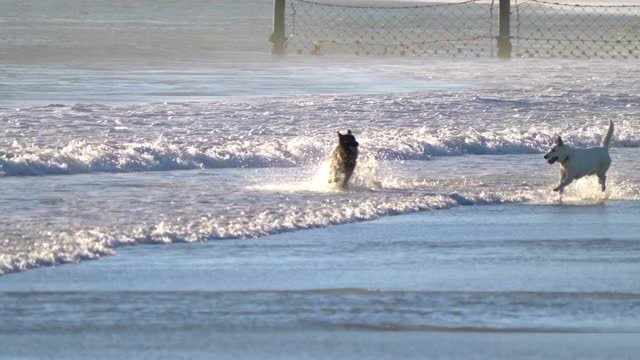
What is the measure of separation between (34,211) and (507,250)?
3555 millimetres

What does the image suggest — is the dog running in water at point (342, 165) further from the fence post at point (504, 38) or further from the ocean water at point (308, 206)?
the fence post at point (504, 38)

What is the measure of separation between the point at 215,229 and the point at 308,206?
136 cm

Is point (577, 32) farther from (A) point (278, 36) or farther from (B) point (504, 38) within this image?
(A) point (278, 36)

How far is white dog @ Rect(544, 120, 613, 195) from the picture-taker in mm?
11609

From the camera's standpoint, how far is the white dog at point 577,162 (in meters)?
11.6

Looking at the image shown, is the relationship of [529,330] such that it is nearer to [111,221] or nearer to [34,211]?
[111,221]

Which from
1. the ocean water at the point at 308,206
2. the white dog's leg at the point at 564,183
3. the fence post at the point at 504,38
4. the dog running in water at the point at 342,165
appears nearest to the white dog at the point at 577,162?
the white dog's leg at the point at 564,183

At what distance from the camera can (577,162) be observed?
11.6m

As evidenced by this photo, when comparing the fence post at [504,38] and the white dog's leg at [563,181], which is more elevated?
the fence post at [504,38]

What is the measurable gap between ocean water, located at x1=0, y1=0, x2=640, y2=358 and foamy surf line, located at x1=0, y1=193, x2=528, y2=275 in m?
0.02

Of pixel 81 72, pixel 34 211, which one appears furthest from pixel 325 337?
pixel 81 72

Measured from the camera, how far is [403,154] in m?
15.0

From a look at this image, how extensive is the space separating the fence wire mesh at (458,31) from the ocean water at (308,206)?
24.3 ft

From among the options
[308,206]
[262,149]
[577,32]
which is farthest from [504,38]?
[308,206]
